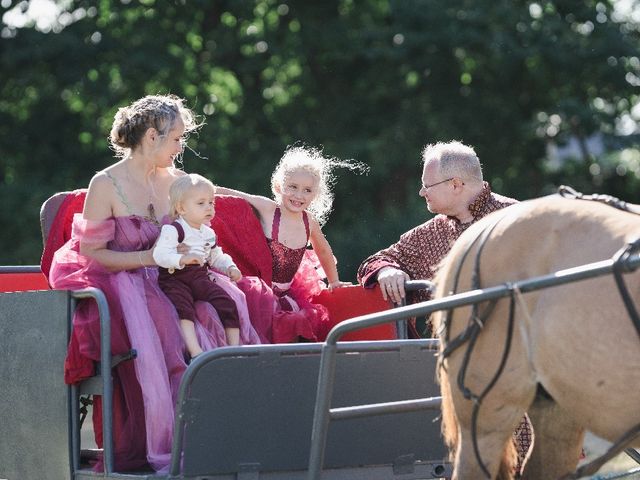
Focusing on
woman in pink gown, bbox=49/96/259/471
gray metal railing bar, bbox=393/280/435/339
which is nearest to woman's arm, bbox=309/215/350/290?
gray metal railing bar, bbox=393/280/435/339

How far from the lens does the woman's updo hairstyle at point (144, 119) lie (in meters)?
4.71

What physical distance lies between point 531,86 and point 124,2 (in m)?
6.01

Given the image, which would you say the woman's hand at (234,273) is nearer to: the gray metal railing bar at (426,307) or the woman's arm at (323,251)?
the woman's arm at (323,251)

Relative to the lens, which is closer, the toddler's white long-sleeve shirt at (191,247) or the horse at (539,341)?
the horse at (539,341)

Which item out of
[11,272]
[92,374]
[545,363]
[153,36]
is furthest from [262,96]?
[545,363]

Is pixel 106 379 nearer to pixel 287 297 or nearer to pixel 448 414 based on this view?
pixel 287 297

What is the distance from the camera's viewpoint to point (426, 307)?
10.9ft

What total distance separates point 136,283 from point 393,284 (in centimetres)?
96

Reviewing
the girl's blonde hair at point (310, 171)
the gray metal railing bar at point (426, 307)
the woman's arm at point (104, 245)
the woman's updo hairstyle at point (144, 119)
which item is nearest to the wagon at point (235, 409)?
the woman's arm at point (104, 245)

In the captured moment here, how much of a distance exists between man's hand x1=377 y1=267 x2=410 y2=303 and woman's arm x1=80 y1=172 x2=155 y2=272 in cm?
89

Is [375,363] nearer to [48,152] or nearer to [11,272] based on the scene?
[11,272]

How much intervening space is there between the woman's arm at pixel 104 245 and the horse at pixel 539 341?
1.31 metres

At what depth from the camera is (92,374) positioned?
4.36 m

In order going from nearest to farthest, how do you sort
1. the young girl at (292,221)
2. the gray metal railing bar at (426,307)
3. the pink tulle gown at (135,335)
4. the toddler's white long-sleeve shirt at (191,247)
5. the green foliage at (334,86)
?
1. the gray metal railing bar at (426,307)
2. the pink tulle gown at (135,335)
3. the toddler's white long-sleeve shirt at (191,247)
4. the young girl at (292,221)
5. the green foliage at (334,86)
